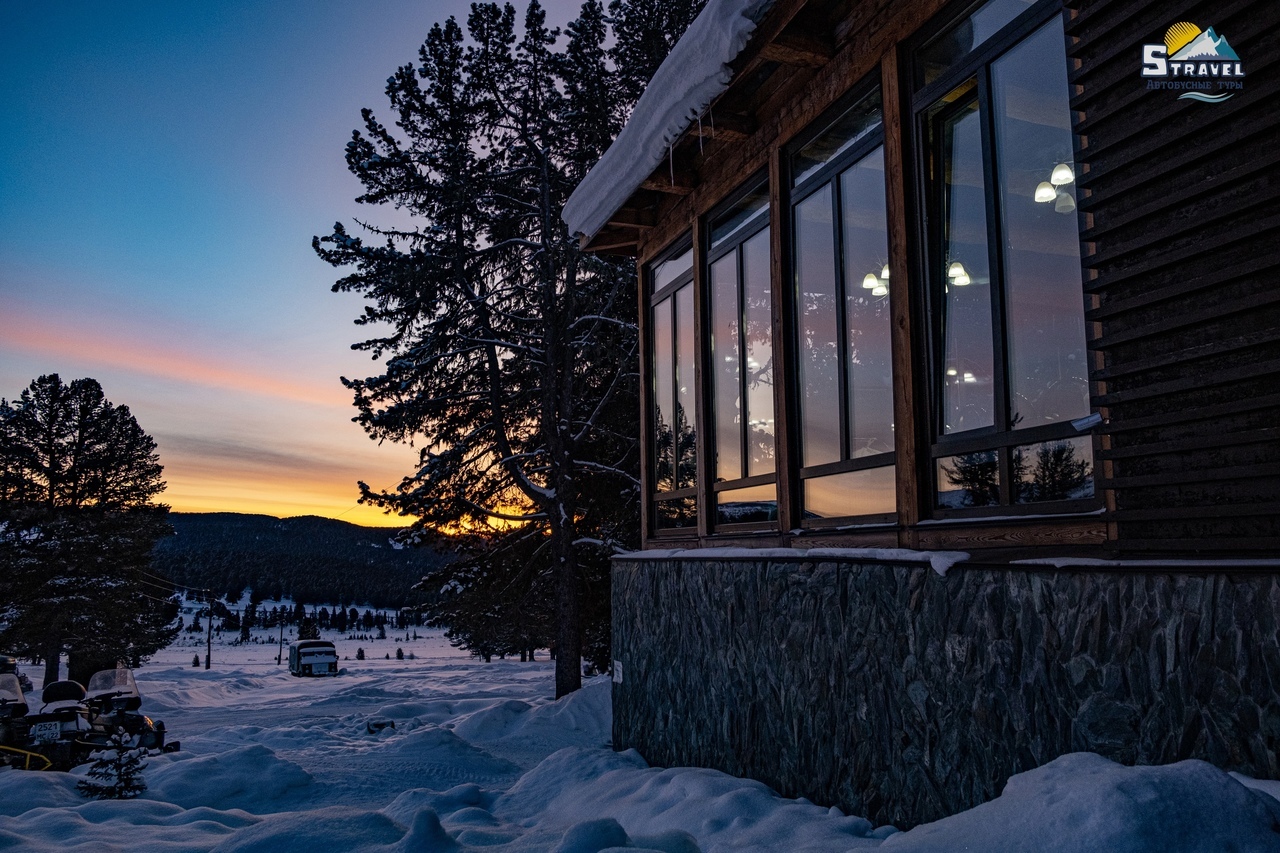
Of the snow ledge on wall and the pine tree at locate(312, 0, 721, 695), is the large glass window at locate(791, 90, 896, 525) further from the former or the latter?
the pine tree at locate(312, 0, 721, 695)

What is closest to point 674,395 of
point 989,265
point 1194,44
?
point 989,265

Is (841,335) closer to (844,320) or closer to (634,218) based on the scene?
(844,320)

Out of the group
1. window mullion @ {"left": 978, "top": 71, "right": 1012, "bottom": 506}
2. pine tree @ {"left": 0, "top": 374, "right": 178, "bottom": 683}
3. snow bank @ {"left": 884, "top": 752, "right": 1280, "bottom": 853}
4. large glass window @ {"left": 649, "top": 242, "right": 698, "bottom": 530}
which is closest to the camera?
snow bank @ {"left": 884, "top": 752, "right": 1280, "bottom": 853}

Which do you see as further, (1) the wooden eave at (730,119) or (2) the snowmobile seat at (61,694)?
(2) the snowmobile seat at (61,694)

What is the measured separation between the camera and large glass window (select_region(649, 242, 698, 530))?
761 centimetres

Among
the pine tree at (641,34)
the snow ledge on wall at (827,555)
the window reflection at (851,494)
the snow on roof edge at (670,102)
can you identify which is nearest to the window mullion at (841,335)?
the window reflection at (851,494)

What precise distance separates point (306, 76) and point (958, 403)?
16527 mm

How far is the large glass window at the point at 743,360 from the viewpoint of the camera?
20.4ft

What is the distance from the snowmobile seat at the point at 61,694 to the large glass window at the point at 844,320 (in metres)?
8.41

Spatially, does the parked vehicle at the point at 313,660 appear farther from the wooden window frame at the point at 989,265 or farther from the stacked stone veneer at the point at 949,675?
the wooden window frame at the point at 989,265

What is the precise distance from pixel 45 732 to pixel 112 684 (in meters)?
1.56

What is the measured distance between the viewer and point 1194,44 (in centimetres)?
275

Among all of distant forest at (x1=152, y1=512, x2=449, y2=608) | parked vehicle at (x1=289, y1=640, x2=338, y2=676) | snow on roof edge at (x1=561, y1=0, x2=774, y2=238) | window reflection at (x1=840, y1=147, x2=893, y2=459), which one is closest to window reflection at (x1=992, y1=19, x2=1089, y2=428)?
window reflection at (x1=840, y1=147, x2=893, y2=459)

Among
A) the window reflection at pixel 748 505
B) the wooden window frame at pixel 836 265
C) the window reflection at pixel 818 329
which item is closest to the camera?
the wooden window frame at pixel 836 265
